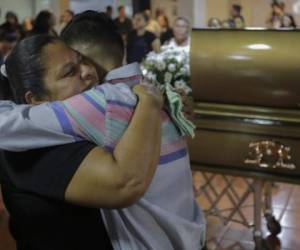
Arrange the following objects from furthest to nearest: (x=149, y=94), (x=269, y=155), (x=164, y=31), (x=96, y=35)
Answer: (x=164, y=31) < (x=269, y=155) < (x=96, y=35) < (x=149, y=94)

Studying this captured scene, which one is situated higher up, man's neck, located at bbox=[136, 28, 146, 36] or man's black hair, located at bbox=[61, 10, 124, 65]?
man's black hair, located at bbox=[61, 10, 124, 65]

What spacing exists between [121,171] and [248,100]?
3.97 ft

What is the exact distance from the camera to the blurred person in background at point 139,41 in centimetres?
579

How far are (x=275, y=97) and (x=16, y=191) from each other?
117 cm

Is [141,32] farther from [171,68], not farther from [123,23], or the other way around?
[171,68]

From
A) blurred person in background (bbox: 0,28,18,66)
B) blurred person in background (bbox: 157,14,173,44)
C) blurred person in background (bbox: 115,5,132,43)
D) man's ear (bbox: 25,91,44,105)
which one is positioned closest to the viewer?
man's ear (bbox: 25,91,44,105)

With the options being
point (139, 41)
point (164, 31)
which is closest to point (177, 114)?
point (139, 41)

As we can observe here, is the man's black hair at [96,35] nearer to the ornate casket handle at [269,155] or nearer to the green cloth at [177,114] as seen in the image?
the green cloth at [177,114]

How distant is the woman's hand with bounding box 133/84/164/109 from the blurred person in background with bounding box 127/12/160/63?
15.6ft

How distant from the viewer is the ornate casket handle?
1.87 meters

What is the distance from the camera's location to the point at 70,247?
90 cm

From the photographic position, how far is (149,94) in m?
0.87

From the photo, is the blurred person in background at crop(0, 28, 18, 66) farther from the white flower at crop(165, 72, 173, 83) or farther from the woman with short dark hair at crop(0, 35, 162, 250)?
the woman with short dark hair at crop(0, 35, 162, 250)

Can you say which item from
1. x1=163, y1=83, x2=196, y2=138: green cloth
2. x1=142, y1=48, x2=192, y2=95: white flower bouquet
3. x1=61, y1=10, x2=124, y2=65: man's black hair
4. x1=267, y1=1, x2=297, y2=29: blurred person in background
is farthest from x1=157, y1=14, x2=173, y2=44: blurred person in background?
x1=163, y1=83, x2=196, y2=138: green cloth
